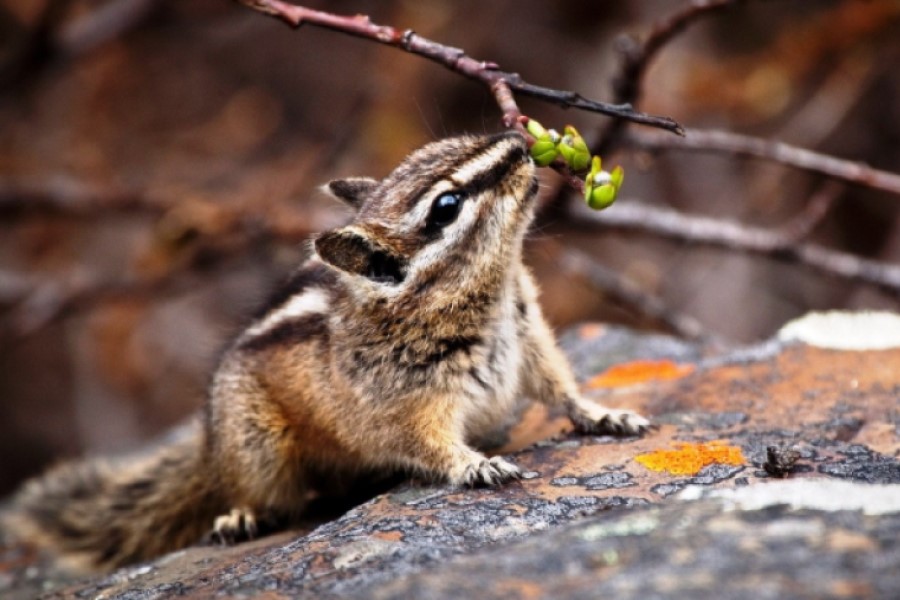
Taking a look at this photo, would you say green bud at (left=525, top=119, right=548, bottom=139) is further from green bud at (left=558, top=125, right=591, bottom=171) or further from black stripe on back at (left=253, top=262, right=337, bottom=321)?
black stripe on back at (left=253, top=262, right=337, bottom=321)

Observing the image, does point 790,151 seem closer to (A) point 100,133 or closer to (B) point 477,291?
(B) point 477,291

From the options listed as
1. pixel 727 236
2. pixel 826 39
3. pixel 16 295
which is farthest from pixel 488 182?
pixel 826 39

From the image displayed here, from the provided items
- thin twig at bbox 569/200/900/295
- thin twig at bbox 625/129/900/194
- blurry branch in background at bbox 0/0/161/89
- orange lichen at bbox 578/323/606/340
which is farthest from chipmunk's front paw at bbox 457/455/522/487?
blurry branch in background at bbox 0/0/161/89

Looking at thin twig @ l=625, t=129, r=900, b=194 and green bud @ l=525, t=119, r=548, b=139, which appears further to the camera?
thin twig @ l=625, t=129, r=900, b=194

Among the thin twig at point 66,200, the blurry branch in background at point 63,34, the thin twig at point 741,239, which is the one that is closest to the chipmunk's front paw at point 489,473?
the thin twig at point 741,239

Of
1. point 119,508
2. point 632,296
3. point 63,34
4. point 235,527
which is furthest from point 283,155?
point 235,527

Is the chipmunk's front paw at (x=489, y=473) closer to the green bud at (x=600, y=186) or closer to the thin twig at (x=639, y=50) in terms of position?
the green bud at (x=600, y=186)

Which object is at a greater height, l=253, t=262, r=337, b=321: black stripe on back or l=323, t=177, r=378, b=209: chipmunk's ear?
l=323, t=177, r=378, b=209: chipmunk's ear
